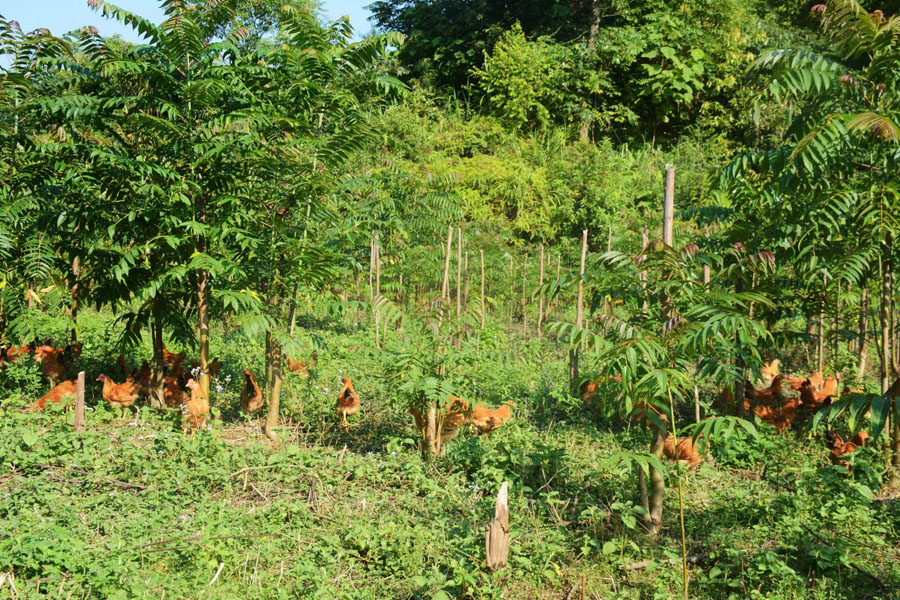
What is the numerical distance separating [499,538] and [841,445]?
3.62 metres

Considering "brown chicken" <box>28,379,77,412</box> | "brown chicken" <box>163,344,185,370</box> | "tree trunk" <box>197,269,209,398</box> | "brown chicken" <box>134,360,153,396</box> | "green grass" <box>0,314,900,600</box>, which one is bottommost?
"green grass" <box>0,314,900,600</box>

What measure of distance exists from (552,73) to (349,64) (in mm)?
12545

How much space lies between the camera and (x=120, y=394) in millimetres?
7008

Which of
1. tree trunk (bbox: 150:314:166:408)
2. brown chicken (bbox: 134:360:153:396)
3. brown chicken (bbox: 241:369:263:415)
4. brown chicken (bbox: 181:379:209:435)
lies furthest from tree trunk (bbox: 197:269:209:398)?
brown chicken (bbox: 134:360:153:396)

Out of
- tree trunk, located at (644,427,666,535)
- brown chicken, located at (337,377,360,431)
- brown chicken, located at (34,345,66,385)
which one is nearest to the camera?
tree trunk, located at (644,427,666,535)

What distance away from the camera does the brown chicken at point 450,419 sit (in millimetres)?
6079

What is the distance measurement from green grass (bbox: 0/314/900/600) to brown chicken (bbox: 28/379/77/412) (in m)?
0.13

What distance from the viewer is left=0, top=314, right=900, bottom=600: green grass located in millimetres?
4133

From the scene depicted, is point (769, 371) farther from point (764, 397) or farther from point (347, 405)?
point (347, 405)

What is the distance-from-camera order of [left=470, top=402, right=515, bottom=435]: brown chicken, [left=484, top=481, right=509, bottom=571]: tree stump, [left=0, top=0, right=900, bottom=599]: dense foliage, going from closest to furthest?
[left=484, top=481, right=509, bottom=571]: tree stump → [left=0, top=0, right=900, bottom=599]: dense foliage → [left=470, top=402, right=515, bottom=435]: brown chicken

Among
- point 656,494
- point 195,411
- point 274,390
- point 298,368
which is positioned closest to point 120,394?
point 195,411

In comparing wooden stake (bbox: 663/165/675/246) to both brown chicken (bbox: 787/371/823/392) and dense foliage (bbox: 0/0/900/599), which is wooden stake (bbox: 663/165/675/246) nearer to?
dense foliage (bbox: 0/0/900/599)

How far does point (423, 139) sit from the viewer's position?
51.7 feet

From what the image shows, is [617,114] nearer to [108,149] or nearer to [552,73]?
[552,73]
